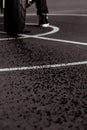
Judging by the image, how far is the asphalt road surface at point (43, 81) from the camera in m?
3.03

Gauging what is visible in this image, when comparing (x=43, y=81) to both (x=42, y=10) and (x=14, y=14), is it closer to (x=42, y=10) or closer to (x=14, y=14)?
(x=14, y=14)

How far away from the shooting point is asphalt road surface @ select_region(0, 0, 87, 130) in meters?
3.03

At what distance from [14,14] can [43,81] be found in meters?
2.74

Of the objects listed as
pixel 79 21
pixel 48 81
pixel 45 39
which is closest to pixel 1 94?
pixel 48 81

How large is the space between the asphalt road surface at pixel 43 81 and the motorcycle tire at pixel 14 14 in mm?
176

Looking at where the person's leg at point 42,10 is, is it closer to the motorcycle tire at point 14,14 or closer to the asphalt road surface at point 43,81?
the asphalt road surface at point 43,81

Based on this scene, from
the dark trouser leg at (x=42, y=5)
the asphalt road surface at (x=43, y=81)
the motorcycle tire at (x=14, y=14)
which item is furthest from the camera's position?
the dark trouser leg at (x=42, y=5)

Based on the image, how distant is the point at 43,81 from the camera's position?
4129mm

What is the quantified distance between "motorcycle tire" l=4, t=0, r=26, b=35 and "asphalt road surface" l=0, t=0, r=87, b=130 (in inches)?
6.9

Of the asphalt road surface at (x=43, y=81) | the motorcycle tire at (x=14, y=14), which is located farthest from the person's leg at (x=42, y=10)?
the motorcycle tire at (x=14, y=14)

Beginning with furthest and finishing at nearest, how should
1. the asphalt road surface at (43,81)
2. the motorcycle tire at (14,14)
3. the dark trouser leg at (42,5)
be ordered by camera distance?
the dark trouser leg at (42,5)
the motorcycle tire at (14,14)
the asphalt road surface at (43,81)

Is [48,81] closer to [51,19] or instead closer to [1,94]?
[1,94]

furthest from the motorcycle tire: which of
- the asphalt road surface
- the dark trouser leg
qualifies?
the dark trouser leg

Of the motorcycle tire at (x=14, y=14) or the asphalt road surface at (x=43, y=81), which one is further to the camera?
the motorcycle tire at (x=14, y=14)
